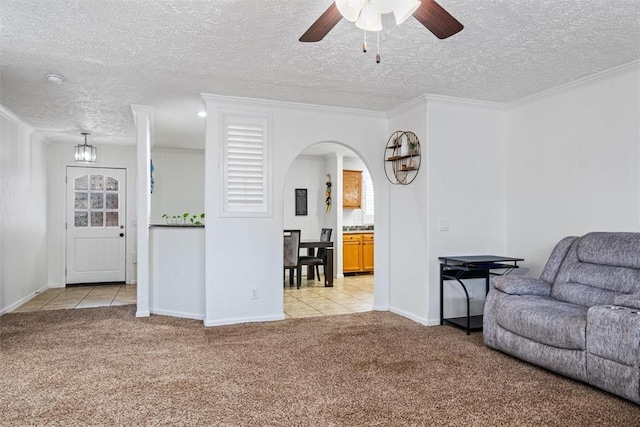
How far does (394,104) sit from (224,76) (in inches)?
76.4

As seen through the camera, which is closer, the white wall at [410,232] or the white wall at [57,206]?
the white wall at [410,232]

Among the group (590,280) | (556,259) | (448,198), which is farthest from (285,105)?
(590,280)

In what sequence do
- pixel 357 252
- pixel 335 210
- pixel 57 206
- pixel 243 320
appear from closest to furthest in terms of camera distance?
pixel 243 320 → pixel 57 206 → pixel 335 210 → pixel 357 252

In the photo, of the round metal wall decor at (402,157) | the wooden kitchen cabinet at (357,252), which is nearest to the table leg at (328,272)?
the wooden kitchen cabinet at (357,252)

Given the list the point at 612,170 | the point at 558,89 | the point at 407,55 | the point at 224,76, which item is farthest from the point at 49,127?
the point at 612,170

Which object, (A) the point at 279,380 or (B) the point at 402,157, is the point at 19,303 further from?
(B) the point at 402,157

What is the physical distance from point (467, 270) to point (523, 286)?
69 cm

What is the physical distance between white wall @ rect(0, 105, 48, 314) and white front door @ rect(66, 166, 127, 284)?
42 centimetres

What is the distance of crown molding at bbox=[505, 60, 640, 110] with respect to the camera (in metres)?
3.55

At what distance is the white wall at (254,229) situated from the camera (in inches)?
178

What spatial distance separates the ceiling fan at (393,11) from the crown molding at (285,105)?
7.82 feet

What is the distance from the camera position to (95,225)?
24.1 ft

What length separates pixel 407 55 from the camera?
339 centimetres

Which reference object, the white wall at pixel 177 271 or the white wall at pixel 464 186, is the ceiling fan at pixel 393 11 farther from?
the white wall at pixel 177 271
